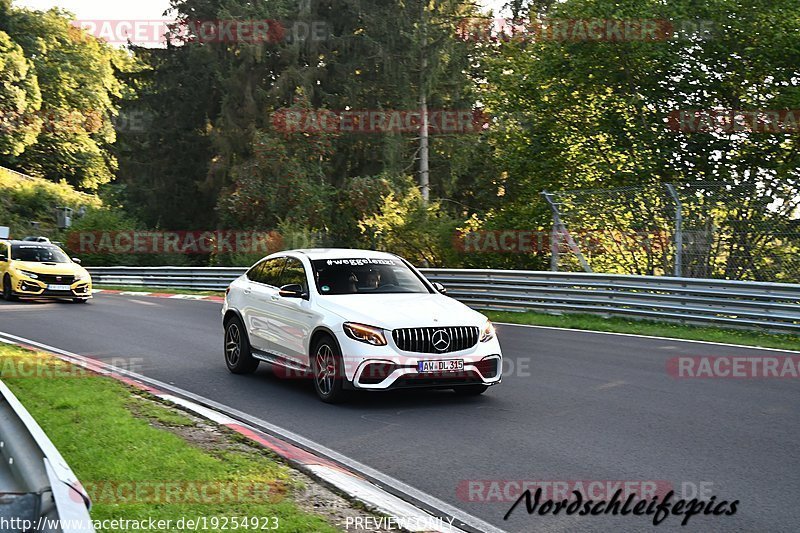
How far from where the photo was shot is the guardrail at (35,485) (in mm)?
3234

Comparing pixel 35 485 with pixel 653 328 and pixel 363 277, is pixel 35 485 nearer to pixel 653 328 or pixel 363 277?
pixel 363 277

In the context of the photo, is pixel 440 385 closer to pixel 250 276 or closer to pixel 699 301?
pixel 250 276

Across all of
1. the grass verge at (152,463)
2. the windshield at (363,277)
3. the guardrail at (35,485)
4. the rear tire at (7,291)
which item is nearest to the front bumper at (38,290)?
the rear tire at (7,291)

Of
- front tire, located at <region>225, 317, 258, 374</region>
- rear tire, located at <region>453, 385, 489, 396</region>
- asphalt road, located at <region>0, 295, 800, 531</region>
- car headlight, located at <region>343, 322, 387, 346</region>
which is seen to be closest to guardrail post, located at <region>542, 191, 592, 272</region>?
asphalt road, located at <region>0, 295, 800, 531</region>

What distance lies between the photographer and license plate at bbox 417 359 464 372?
9.77 metres

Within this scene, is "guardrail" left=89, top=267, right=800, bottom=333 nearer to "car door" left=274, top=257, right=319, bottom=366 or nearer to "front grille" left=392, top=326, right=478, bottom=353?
"front grille" left=392, top=326, right=478, bottom=353

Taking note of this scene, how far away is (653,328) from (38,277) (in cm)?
1569

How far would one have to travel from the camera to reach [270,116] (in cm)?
4834

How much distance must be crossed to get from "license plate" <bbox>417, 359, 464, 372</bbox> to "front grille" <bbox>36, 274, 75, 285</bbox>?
1781 cm

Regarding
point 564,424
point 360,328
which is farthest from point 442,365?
point 564,424

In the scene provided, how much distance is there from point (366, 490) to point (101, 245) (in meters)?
39.9

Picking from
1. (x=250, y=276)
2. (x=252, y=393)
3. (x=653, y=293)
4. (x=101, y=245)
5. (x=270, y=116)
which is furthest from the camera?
(x=270, y=116)

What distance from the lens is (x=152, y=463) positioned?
6914 mm

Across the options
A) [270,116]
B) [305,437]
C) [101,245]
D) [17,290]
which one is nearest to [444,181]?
[270,116]
